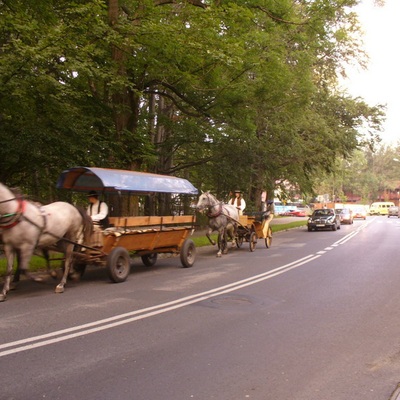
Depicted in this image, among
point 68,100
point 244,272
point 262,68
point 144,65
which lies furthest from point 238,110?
point 244,272

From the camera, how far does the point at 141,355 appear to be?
514 centimetres

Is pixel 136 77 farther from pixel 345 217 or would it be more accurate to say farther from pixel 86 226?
pixel 345 217

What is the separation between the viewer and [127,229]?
401 inches

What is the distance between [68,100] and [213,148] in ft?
31.8

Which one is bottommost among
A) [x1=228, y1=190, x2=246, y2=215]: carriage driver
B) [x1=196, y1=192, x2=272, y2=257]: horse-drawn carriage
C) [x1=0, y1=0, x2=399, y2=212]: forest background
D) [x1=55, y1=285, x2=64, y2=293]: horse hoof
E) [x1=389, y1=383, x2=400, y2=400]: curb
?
[x1=389, y1=383, x2=400, y2=400]: curb

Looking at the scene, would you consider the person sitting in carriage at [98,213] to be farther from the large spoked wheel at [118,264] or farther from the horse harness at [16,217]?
the horse harness at [16,217]

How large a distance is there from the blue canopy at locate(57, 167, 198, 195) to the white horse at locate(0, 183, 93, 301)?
3.31ft

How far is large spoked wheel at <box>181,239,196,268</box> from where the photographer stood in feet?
40.2

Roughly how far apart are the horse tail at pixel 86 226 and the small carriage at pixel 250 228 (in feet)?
26.3

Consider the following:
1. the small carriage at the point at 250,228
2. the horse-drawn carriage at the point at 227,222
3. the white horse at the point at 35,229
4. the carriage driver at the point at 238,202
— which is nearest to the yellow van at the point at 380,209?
the horse-drawn carriage at the point at 227,222

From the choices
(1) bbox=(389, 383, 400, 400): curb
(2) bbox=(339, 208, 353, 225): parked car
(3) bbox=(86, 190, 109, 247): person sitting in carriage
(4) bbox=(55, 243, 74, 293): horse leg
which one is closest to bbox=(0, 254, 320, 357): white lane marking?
(4) bbox=(55, 243, 74, 293): horse leg

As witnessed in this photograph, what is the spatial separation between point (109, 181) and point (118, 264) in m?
1.82

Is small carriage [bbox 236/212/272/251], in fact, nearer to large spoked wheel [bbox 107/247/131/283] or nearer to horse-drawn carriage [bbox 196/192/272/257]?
horse-drawn carriage [bbox 196/192/272/257]

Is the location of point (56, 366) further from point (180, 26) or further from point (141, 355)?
point (180, 26)
